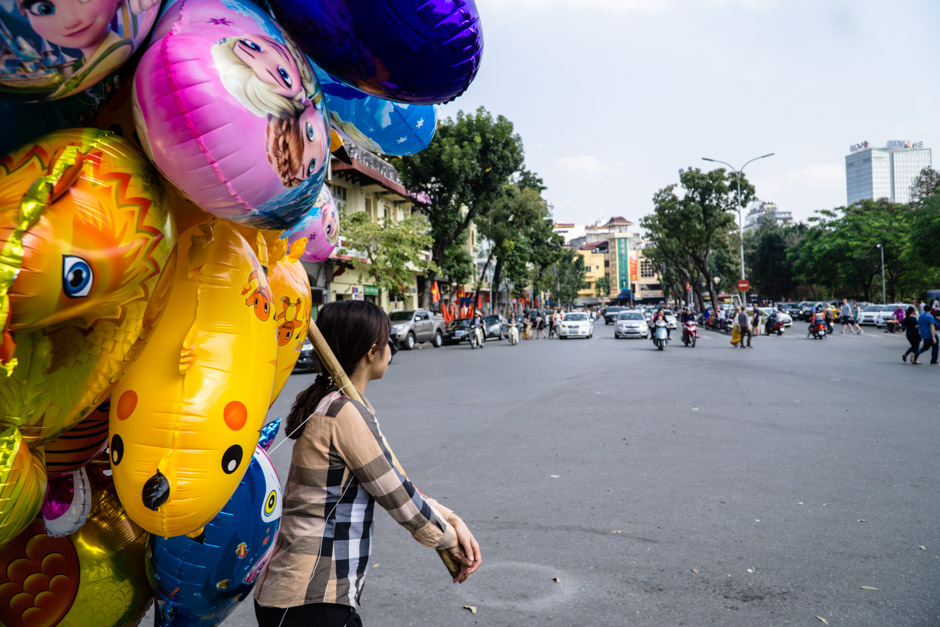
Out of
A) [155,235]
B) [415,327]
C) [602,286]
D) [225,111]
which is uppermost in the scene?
[602,286]

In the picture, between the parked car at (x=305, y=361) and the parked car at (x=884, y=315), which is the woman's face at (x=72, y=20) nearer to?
the parked car at (x=305, y=361)

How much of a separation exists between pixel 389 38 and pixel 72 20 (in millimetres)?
656

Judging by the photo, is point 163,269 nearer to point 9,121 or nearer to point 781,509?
point 9,121

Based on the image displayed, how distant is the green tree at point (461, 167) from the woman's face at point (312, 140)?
972 inches

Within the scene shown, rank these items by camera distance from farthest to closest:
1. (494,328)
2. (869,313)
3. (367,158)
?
(869,313), (494,328), (367,158)

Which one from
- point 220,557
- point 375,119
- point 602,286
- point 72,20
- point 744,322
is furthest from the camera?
point 602,286

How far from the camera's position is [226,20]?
1.34 m

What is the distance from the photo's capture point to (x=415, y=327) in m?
25.4

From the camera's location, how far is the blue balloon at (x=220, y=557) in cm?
168

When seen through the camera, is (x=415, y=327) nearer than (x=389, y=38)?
No

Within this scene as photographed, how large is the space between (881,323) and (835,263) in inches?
644

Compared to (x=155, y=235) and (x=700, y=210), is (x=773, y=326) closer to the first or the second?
(x=700, y=210)

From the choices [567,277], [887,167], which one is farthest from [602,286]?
[887,167]

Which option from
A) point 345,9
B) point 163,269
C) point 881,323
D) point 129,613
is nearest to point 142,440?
point 163,269
